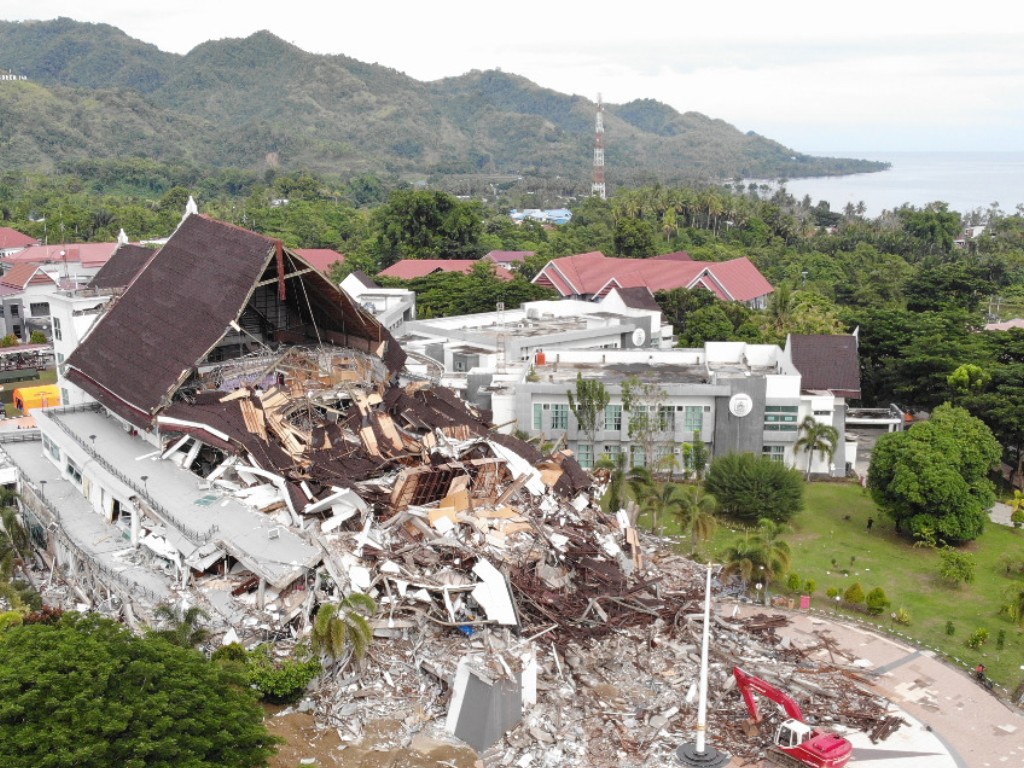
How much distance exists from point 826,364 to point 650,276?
82.7 ft

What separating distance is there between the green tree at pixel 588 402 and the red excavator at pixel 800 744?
16.4m

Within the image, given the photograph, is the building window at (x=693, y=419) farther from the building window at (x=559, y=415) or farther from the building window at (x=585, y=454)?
the building window at (x=559, y=415)

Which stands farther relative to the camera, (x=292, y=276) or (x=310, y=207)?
(x=310, y=207)

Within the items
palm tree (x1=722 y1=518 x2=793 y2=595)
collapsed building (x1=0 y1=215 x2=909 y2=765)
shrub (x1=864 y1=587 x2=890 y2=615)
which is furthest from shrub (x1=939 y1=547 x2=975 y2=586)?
collapsed building (x1=0 y1=215 x2=909 y2=765)

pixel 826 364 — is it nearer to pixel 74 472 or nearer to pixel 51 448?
pixel 74 472

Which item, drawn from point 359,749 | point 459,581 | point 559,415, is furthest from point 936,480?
point 359,749

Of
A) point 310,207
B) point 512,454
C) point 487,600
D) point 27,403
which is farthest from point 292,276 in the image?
point 310,207

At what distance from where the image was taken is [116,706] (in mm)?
14258

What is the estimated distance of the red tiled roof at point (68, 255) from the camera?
220 feet

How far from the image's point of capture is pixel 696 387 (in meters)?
36.3

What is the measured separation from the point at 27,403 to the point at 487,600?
30.6 meters

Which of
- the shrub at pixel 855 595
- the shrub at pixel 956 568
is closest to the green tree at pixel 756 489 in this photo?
the shrub at pixel 956 568

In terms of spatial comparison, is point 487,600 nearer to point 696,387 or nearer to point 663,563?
point 663,563

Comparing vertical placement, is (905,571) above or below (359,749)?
below
